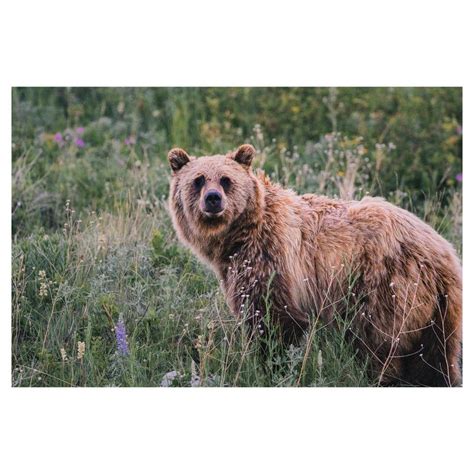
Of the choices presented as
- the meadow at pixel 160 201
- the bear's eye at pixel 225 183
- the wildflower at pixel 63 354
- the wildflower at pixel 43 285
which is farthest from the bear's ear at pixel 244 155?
the wildflower at pixel 63 354

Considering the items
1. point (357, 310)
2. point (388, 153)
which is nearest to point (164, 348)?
point (357, 310)

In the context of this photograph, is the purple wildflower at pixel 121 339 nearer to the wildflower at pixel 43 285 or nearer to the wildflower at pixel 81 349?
the wildflower at pixel 81 349

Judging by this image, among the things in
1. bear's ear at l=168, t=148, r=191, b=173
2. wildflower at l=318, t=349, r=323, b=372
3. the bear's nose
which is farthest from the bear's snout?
wildflower at l=318, t=349, r=323, b=372

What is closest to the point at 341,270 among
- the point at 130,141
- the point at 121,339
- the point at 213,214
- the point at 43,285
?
the point at 213,214

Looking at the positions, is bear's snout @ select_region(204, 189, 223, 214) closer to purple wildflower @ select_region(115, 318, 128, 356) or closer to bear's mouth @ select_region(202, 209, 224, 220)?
bear's mouth @ select_region(202, 209, 224, 220)

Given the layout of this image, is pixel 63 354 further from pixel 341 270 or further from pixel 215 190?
pixel 341 270

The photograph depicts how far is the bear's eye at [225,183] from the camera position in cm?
634

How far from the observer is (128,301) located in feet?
22.6

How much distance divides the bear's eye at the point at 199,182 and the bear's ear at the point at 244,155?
341 millimetres

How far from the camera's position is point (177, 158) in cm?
660

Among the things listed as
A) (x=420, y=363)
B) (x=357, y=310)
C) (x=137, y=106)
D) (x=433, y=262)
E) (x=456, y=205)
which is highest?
(x=137, y=106)

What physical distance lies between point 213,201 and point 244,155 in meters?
0.54

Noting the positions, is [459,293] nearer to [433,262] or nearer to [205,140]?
[433,262]

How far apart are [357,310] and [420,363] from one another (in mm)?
680
